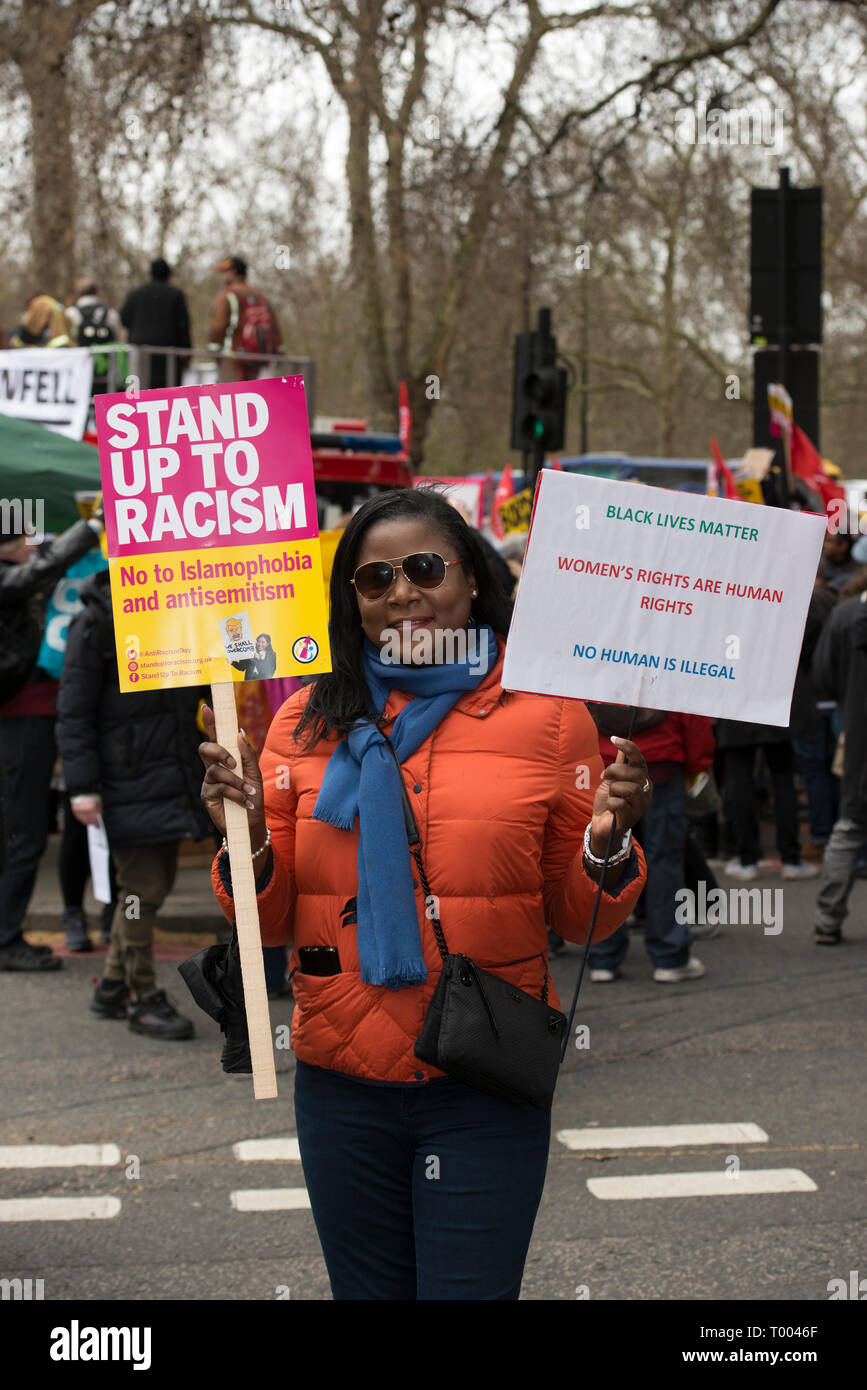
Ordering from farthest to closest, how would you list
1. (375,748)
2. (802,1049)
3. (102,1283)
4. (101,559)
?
1. (101,559)
2. (802,1049)
3. (102,1283)
4. (375,748)

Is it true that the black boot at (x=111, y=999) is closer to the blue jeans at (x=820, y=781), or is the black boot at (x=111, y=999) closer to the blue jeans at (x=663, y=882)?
the blue jeans at (x=663, y=882)

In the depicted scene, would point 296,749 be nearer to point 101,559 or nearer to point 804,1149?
point 804,1149

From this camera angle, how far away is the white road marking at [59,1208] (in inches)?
180

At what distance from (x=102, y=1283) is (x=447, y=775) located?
2.17 m

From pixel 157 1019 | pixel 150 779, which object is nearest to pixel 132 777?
pixel 150 779

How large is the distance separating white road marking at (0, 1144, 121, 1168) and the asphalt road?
0.03 metres

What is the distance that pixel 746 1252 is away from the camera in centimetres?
421

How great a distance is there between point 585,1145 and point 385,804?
2.88m

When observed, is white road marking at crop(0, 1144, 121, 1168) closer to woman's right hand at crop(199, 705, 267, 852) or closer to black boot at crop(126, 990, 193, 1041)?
black boot at crop(126, 990, 193, 1041)

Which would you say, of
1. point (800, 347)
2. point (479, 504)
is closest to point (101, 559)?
point (800, 347)

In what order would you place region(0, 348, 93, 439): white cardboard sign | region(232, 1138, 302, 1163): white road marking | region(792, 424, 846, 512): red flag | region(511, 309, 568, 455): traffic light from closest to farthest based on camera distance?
region(232, 1138, 302, 1163): white road marking
region(0, 348, 93, 439): white cardboard sign
region(792, 424, 846, 512): red flag
region(511, 309, 568, 455): traffic light

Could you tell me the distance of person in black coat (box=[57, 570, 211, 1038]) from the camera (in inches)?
246

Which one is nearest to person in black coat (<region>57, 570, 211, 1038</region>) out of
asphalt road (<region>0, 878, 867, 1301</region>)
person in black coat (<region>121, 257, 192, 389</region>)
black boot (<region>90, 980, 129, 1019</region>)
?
black boot (<region>90, 980, 129, 1019</region>)

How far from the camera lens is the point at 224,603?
2.69 m
